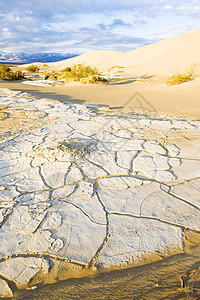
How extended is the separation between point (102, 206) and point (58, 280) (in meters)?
0.69

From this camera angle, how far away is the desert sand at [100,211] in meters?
1.17

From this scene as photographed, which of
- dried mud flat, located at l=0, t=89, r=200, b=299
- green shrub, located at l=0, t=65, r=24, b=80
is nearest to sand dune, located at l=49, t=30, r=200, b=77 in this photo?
green shrub, located at l=0, t=65, r=24, b=80

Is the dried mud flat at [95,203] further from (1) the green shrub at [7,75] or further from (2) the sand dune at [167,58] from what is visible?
(2) the sand dune at [167,58]

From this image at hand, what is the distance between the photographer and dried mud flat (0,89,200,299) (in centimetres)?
127

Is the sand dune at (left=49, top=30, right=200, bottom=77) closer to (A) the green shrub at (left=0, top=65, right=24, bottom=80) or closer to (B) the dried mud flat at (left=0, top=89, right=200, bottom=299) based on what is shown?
(A) the green shrub at (left=0, top=65, right=24, bottom=80)

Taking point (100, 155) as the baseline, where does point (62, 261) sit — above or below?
below

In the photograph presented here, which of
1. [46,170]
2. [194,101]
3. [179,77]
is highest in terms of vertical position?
[179,77]

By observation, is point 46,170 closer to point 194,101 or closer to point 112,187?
point 112,187

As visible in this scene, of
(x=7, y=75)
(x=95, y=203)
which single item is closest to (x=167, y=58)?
(x=7, y=75)

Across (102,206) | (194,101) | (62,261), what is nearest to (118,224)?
(102,206)

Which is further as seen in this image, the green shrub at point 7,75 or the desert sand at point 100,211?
the green shrub at point 7,75

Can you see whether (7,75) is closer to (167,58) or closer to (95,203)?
(95,203)

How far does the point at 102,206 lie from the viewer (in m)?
1.75

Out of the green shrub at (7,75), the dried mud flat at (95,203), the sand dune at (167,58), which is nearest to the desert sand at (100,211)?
the dried mud flat at (95,203)
